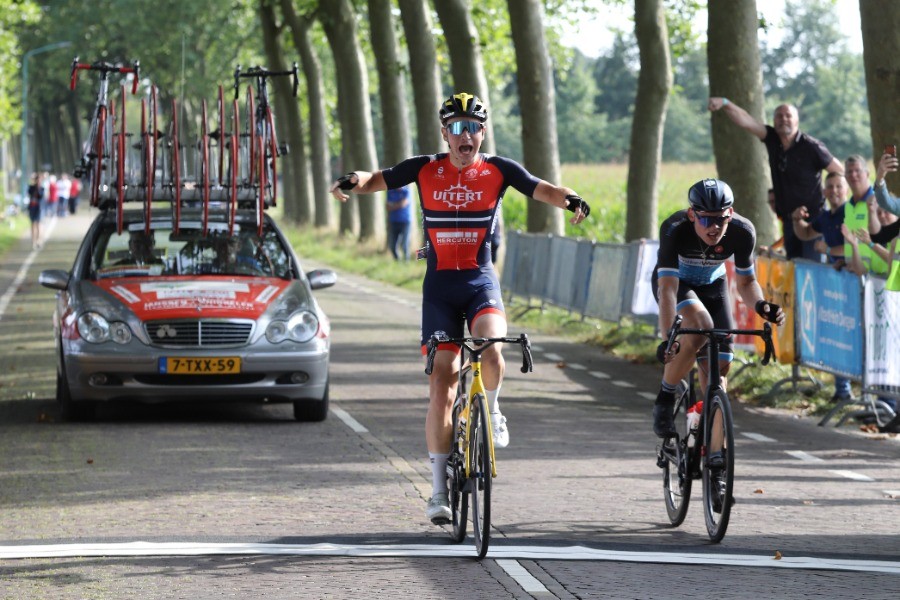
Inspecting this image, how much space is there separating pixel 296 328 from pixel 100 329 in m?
1.43

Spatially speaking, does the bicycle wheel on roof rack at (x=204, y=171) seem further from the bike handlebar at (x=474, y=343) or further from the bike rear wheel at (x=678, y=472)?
the bike handlebar at (x=474, y=343)

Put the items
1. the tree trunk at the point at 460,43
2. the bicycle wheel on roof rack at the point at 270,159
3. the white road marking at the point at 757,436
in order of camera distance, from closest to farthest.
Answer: the white road marking at the point at 757,436, the bicycle wheel on roof rack at the point at 270,159, the tree trunk at the point at 460,43

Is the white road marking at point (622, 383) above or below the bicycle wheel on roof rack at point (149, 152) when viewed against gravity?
below

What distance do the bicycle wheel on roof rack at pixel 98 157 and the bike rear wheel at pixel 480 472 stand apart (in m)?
7.52

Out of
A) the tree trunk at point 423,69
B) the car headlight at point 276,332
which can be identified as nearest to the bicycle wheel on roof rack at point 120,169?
the car headlight at point 276,332

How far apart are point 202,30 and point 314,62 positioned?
13324mm

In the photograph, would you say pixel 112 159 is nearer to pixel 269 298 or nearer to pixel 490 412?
pixel 269 298

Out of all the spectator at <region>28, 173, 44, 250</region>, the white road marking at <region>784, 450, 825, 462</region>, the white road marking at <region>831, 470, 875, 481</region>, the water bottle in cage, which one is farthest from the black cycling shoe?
the spectator at <region>28, 173, 44, 250</region>

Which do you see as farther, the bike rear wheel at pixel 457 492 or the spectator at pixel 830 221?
the spectator at pixel 830 221

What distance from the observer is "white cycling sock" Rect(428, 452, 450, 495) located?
28.7ft

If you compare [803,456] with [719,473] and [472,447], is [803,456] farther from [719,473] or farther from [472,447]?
[472,447]

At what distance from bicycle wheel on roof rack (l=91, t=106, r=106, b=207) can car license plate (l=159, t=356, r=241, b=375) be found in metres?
2.31

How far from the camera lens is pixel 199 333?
44.0 ft

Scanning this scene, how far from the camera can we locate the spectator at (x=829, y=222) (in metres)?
16.2
